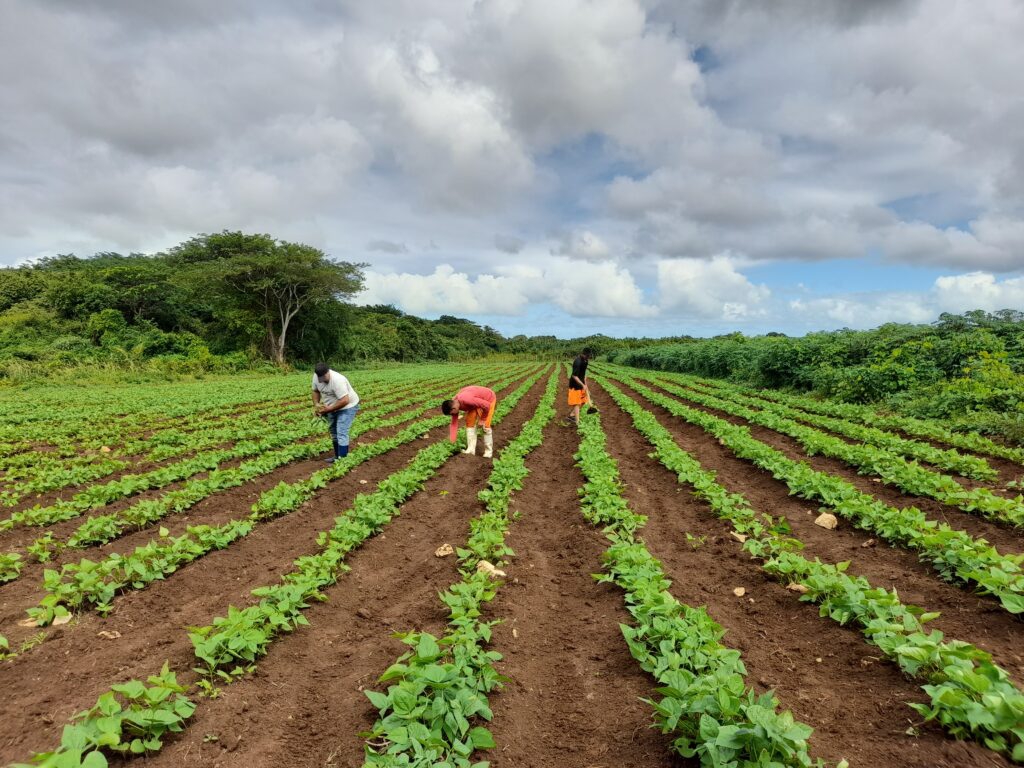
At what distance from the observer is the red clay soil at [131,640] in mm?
3014

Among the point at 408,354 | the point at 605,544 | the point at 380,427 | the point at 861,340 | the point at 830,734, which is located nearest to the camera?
the point at 830,734

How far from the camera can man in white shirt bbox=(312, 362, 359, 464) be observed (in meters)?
9.04

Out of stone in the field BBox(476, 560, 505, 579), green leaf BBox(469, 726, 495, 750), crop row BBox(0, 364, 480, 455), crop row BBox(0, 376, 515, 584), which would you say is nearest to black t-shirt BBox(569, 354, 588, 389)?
crop row BBox(0, 376, 515, 584)

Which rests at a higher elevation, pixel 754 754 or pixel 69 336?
pixel 69 336

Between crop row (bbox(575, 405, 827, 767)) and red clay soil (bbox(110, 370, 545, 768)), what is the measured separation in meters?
1.64

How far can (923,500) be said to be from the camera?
20.7 ft

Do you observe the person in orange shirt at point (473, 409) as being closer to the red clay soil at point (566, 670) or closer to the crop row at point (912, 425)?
the red clay soil at point (566, 670)

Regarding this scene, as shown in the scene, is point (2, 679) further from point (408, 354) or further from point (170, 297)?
point (408, 354)

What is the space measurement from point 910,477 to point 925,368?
10529 millimetres

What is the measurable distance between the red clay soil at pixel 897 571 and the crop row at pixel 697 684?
1.79 metres

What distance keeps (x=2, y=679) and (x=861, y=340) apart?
22.6 m


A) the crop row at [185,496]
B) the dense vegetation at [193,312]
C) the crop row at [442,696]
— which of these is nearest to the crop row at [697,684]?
the crop row at [442,696]

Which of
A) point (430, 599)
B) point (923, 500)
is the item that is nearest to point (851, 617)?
point (430, 599)

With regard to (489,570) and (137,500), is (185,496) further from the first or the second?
(489,570)
